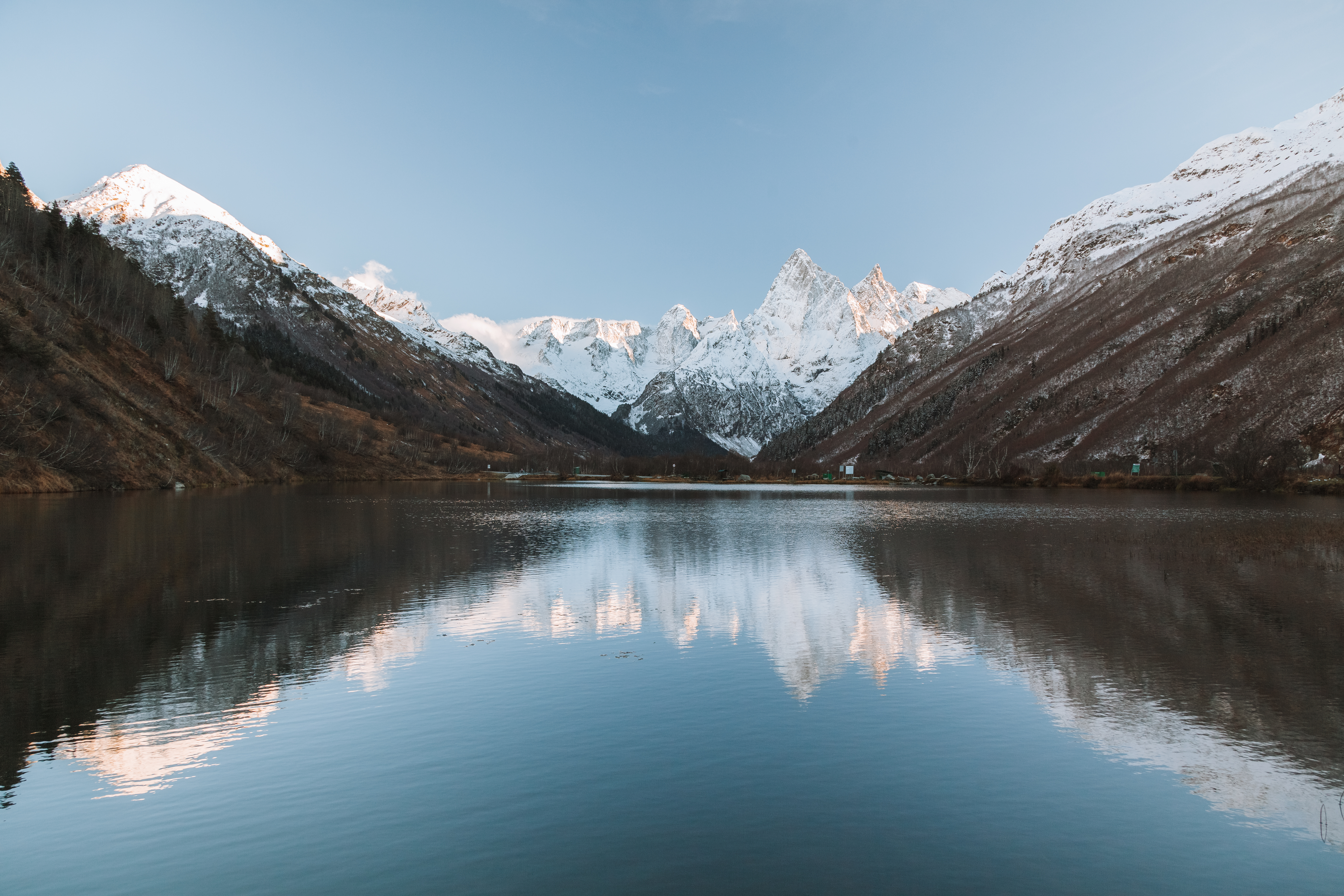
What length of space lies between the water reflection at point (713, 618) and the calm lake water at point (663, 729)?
0.17 metres

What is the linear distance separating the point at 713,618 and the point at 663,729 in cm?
1286

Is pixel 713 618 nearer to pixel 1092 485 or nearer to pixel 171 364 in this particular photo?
pixel 171 364

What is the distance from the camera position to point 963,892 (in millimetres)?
10758

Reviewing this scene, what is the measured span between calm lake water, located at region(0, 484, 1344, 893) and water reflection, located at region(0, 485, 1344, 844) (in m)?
0.17

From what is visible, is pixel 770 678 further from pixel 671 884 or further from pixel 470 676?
pixel 671 884

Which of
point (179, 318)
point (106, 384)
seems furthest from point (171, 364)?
point (179, 318)

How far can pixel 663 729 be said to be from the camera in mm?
17828

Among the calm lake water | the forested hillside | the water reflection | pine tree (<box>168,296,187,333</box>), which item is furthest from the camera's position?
pine tree (<box>168,296,187,333</box>)

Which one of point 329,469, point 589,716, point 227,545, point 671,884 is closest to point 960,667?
point 589,716

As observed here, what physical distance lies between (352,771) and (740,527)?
58.1 m

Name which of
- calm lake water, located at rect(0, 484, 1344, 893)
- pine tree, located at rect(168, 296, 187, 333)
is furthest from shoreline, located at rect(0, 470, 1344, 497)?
calm lake water, located at rect(0, 484, 1344, 893)

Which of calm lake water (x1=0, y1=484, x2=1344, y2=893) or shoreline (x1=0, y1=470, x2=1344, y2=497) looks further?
shoreline (x1=0, y1=470, x2=1344, y2=497)

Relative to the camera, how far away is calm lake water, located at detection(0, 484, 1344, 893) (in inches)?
461

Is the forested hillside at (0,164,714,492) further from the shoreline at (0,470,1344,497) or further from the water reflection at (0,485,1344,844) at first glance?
the water reflection at (0,485,1344,844)
